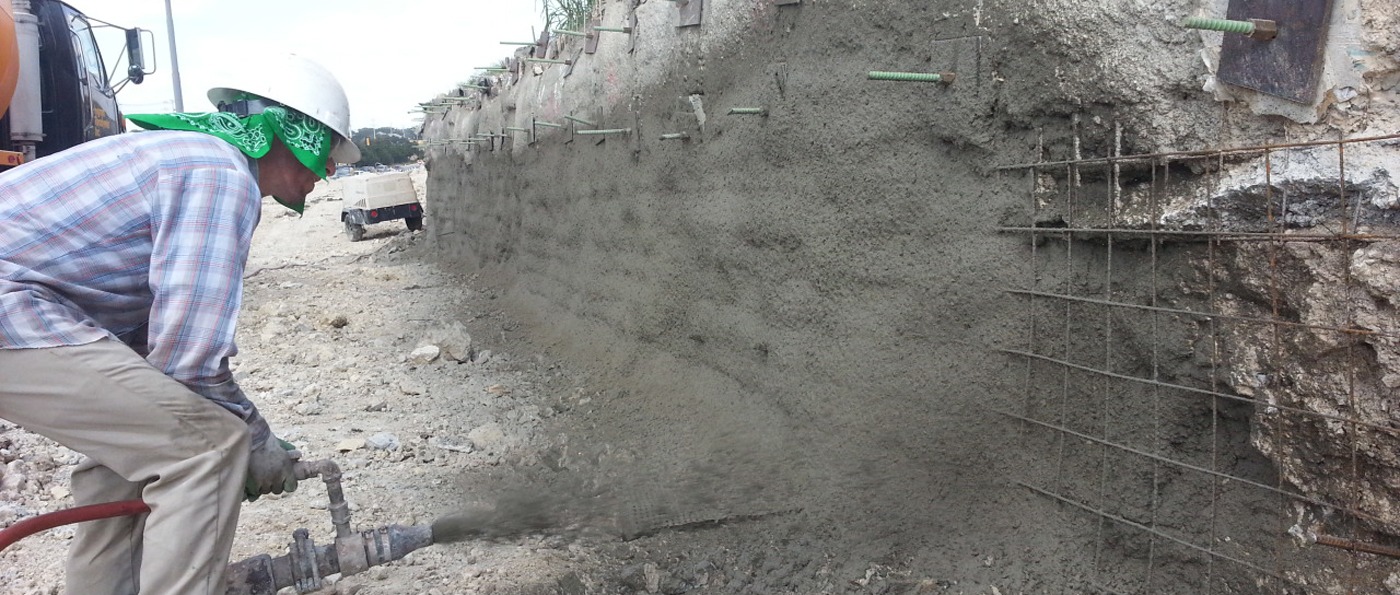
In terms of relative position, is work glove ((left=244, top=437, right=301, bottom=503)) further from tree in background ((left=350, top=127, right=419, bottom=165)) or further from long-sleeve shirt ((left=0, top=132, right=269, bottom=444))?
tree in background ((left=350, top=127, right=419, bottom=165))

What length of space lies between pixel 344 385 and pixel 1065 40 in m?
4.46

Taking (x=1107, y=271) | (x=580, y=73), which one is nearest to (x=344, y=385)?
(x=580, y=73)

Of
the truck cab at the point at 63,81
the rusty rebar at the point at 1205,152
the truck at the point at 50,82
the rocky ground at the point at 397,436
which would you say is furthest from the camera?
the truck cab at the point at 63,81

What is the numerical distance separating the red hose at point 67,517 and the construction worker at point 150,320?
8.0 inches

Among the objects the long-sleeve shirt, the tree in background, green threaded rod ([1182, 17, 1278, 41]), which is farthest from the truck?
the tree in background

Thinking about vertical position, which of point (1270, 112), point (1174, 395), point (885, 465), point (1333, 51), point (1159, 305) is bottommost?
point (885, 465)

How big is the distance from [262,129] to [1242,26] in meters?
2.44

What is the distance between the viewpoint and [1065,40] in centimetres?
218

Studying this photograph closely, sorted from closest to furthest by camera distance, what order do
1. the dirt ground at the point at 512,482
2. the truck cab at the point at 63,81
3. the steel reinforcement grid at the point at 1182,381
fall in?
the steel reinforcement grid at the point at 1182,381
the dirt ground at the point at 512,482
the truck cab at the point at 63,81

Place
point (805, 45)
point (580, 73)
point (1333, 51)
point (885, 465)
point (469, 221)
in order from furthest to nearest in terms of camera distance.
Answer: point (469, 221) → point (580, 73) → point (805, 45) → point (885, 465) → point (1333, 51)

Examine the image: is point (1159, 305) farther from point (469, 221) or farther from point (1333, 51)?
point (469, 221)

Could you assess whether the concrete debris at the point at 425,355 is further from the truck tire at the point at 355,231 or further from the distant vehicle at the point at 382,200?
the truck tire at the point at 355,231

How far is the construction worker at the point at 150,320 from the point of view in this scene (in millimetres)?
1819

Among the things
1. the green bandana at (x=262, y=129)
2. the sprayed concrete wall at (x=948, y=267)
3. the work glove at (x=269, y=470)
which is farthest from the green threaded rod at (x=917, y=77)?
the work glove at (x=269, y=470)
